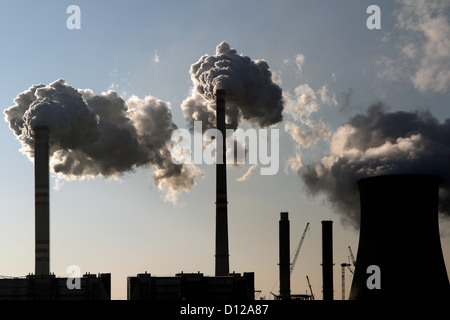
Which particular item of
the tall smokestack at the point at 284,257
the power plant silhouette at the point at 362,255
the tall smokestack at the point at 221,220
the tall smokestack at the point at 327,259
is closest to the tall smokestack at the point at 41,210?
the power plant silhouette at the point at 362,255

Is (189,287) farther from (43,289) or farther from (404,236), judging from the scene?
(404,236)

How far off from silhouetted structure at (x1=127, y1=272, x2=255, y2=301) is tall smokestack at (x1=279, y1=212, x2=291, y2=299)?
19.5 m

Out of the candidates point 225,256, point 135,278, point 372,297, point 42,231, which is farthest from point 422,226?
point 42,231

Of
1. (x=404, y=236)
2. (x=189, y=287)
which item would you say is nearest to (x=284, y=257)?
(x=189, y=287)

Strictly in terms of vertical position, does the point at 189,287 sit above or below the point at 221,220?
below

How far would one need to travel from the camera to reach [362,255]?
55.8m

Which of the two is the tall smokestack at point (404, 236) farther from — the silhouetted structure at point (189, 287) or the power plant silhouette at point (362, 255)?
the silhouetted structure at point (189, 287)

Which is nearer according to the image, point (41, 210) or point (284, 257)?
point (41, 210)

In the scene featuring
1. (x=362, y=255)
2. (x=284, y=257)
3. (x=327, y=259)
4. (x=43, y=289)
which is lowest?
(x=43, y=289)

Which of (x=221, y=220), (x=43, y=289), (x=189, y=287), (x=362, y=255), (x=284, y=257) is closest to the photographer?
(x=362, y=255)

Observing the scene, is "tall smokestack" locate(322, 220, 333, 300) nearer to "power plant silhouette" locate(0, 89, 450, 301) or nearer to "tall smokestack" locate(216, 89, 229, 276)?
"power plant silhouette" locate(0, 89, 450, 301)

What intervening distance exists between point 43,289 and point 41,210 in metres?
6.47

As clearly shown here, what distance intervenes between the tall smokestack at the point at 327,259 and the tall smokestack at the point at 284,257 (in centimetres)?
390
